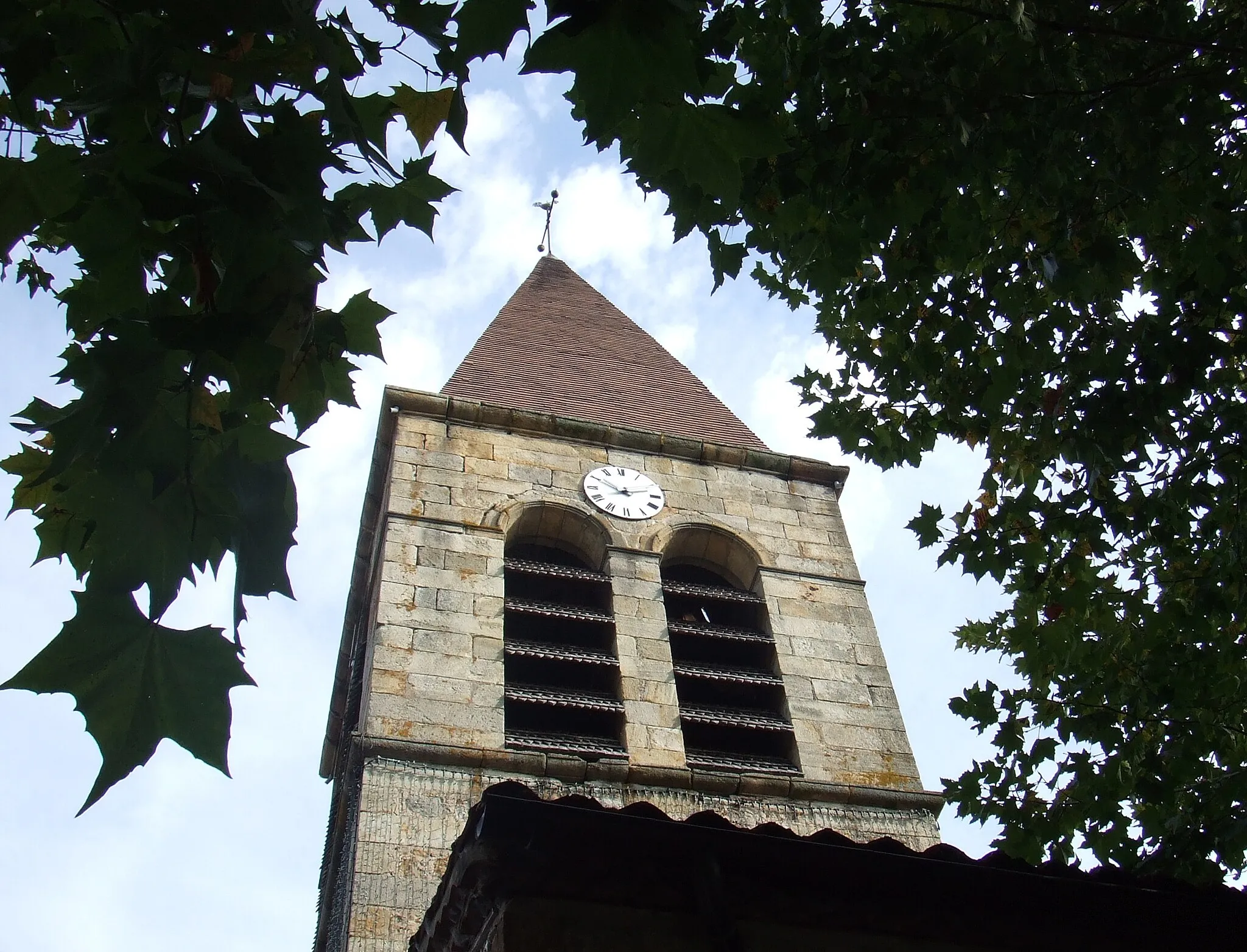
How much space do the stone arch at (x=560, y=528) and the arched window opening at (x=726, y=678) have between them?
72 cm

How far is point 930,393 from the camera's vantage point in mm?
5891

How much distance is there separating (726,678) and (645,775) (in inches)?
60.1

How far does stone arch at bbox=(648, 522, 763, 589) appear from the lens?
11.4m

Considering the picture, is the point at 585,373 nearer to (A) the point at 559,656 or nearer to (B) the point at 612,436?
(B) the point at 612,436

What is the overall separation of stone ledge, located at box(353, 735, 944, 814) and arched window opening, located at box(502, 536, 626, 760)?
6.4 inches

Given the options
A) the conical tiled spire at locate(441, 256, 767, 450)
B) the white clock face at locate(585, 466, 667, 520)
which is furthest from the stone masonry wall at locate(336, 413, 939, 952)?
the conical tiled spire at locate(441, 256, 767, 450)

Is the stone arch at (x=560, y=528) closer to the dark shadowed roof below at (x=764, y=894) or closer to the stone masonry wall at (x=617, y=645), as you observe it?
the stone masonry wall at (x=617, y=645)

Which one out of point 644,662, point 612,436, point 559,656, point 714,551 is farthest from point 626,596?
point 612,436

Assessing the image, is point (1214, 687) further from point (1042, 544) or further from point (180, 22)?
point (180, 22)

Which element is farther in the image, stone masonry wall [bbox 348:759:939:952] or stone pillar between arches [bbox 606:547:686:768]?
stone pillar between arches [bbox 606:547:686:768]

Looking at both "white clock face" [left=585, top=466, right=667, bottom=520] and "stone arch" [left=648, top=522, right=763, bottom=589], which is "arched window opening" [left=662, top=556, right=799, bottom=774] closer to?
"stone arch" [left=648, top=522, right=763, bottom=589]

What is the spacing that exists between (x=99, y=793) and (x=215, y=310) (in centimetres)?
79

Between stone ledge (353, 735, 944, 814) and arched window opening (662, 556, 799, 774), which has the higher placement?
arched window opening (662, 556, 799, 774)

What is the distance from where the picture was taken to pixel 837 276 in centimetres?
486
